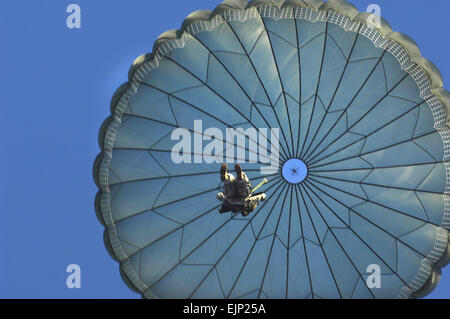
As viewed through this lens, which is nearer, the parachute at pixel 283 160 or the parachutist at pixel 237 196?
the parachutist at pixel 237 196

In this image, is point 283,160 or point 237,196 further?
point 283,160

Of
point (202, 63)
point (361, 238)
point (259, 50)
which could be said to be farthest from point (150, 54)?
point (361, 238)

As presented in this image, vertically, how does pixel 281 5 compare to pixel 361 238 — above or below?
above

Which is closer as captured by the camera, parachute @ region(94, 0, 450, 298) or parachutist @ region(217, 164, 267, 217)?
parachutist @ region(217, 164, 267, 217)

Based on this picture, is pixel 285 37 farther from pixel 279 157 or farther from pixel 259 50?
pixel 279 157

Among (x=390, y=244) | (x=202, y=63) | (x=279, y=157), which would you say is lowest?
(x=390, y=244)

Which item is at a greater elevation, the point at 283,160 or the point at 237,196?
the point at 283,160
